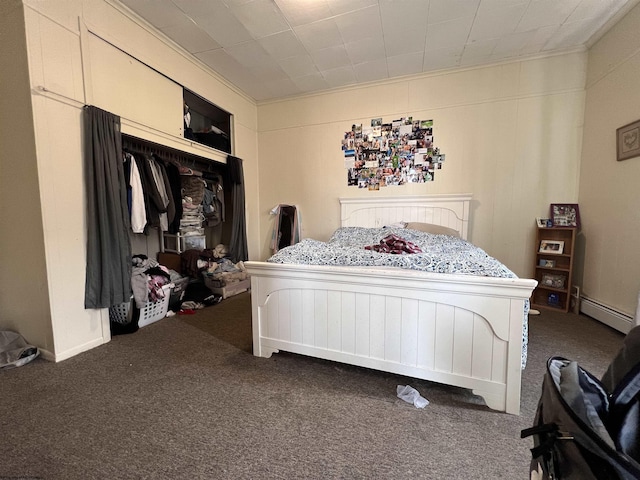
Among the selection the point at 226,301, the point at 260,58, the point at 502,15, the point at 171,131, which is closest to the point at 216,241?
the point at 226,301

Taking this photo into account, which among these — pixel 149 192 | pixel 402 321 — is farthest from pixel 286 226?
→ pixel 402 321

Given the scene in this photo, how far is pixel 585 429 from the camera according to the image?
0.38 metres

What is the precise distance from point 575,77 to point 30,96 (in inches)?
184

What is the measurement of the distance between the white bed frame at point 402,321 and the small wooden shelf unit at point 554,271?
2152 millimetres

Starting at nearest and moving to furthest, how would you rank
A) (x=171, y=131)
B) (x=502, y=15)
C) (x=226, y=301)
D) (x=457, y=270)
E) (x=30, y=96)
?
(x=457, y=270), (x=30, y=96), (x=502, y=15), (x=171, y=131), (x=226, y=301)

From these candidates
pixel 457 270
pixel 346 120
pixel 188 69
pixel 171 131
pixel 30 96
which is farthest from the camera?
pixel 346 120

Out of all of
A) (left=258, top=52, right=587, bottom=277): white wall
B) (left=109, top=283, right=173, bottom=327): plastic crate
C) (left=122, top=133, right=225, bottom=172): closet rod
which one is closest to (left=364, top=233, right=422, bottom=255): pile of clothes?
(left=258, top=52, right=587, bottom=277): white wall

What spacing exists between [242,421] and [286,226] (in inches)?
113

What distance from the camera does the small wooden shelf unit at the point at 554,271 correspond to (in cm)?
266

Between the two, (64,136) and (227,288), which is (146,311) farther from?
(64,136)

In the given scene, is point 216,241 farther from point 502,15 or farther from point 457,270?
point 502,15

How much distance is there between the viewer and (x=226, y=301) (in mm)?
3000

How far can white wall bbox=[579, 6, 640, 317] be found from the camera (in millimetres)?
2102

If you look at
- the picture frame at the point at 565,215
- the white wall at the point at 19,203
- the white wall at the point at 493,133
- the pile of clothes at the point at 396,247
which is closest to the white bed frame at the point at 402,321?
the pile of clothes at the point at 396,247
